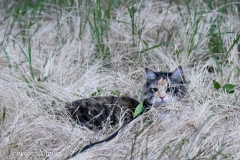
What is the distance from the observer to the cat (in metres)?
4.63

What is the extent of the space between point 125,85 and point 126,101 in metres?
0.50

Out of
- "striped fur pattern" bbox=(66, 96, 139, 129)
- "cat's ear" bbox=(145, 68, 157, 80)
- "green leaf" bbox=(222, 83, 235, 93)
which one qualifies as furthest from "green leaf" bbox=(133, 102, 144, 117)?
"green leaf" bbox=(222, 83, 235, 93)

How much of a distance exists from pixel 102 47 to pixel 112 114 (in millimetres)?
1259

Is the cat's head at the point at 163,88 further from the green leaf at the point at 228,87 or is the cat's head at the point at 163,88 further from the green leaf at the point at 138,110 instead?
the green leaf at the point at 228,87

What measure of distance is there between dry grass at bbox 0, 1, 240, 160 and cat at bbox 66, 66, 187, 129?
12 cm

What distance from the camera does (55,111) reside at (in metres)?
4.65

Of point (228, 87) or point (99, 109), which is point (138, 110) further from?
point (228, 87)

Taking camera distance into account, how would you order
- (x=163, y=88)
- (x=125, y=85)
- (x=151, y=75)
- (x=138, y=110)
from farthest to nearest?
1. (x=125, y=85)
2. (x=151, y=75)
3. (x=163, y=88)
4. (x=138, y=110)

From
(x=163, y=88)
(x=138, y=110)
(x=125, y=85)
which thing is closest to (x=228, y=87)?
(x=163, y=88)

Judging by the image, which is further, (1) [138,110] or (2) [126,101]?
(2) [126,101]

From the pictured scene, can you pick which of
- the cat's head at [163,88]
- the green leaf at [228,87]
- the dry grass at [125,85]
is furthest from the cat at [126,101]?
the green leaf at [228,87]

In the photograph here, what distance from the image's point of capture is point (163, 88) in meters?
4.73

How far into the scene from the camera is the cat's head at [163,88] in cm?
468

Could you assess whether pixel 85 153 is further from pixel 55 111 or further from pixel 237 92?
pixel 237 92
